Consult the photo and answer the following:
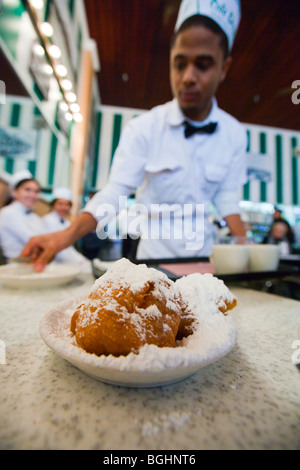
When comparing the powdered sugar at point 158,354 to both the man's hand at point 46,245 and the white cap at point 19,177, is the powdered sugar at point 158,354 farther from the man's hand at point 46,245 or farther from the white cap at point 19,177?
the white cap at point 19,177

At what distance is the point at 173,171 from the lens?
1631 millimetres

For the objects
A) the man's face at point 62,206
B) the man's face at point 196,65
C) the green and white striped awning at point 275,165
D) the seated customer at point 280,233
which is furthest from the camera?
the green and white striped awning at point 275,165

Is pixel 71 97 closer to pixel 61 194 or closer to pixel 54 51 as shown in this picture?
pixel 54 51

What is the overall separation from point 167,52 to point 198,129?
331 cm

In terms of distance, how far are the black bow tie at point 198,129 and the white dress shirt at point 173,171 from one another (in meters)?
0.03

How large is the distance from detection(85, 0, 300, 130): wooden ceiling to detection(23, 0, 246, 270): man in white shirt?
4.82ft

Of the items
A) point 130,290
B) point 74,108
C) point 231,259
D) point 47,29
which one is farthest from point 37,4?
point 130,290

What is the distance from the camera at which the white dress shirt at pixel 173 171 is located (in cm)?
160

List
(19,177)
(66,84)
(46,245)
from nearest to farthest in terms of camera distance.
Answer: (46,245) < (19,177) < (66,84)

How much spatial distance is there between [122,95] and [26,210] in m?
3.92

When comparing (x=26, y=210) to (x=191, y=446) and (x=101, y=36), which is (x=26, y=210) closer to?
(x=101, y=36)

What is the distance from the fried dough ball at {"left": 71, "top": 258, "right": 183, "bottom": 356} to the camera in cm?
29

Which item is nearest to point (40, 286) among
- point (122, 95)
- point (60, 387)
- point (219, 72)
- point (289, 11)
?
point (60, 387)

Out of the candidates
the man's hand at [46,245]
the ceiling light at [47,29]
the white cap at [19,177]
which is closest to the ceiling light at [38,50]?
the ceiling light at [47,29]
